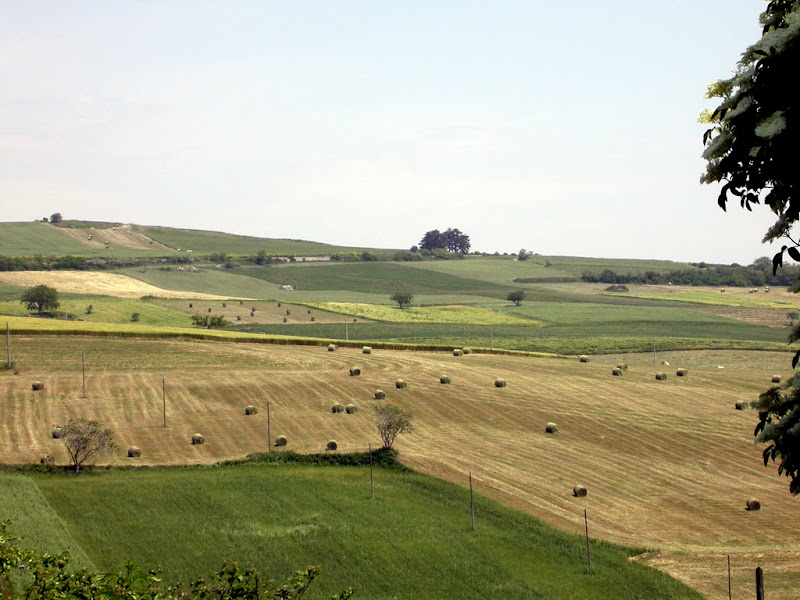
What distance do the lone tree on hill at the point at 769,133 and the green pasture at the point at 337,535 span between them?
1982cm

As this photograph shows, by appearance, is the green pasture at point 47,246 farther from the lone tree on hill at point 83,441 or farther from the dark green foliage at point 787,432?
the dark green foliage at point 787,432

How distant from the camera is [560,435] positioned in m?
49.3

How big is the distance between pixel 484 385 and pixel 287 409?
1431cm

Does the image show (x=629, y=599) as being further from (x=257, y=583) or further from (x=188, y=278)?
(x=188, y=278)

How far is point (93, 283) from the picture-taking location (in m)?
133

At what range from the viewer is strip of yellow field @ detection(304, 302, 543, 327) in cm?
11481

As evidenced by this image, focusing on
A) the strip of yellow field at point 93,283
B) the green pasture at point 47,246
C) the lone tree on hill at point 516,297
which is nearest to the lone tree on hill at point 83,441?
the strip of yellow field at point 93,283

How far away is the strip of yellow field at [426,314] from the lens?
11481cm

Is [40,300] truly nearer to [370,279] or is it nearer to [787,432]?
[370,279]

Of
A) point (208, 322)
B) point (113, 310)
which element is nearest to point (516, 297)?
point (208, 322)

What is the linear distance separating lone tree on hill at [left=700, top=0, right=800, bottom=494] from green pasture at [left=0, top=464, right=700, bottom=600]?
780 inches

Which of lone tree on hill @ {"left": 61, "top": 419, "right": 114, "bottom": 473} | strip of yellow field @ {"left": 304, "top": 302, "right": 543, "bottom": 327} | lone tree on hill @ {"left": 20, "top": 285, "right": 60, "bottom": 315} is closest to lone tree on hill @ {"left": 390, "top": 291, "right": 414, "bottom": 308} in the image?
strip of yellow field @ {"left": 304, "top": 302, "right": 543, "bottom": 327}

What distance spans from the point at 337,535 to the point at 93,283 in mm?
109859

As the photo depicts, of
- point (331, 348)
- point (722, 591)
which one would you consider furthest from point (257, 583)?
point (331, 348)
